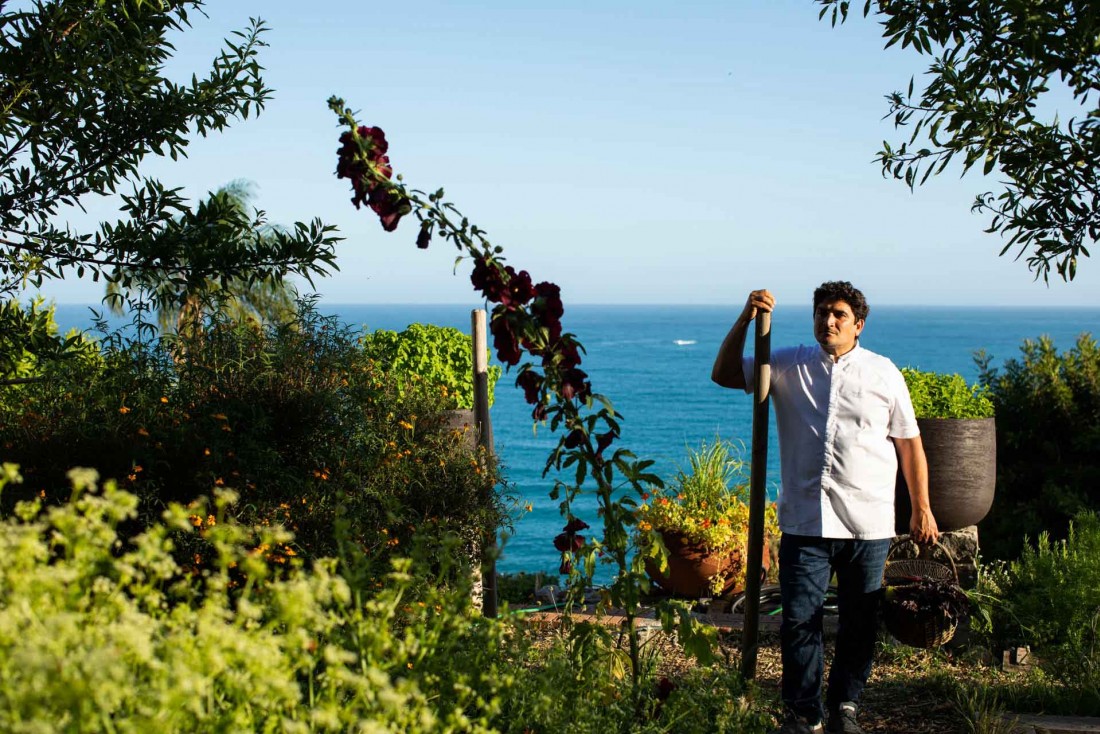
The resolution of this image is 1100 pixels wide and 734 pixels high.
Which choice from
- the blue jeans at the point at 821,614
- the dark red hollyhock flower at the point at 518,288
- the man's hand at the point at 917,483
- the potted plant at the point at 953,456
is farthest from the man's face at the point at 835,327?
the potted plant at the point at 953,456

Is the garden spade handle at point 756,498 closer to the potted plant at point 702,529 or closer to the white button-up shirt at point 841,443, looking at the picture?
the white button-up shirt at point 841,443

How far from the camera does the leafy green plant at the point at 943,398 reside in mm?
5871

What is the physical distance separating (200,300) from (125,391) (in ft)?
2.68

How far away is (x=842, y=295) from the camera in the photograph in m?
4.25

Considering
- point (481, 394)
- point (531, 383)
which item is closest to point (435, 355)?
point (481, 394)

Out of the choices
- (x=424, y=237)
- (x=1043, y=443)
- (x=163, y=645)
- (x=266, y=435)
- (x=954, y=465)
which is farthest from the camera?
(x=1043, y=443)

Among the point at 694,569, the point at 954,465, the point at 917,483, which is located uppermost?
the point at 917,483

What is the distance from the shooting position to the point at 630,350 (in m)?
106

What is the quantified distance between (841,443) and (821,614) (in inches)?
28.3

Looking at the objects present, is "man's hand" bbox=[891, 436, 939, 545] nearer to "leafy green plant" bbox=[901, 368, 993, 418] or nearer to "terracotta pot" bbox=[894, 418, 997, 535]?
"terracotta pot" bbox=[894, 418, 997, 535]

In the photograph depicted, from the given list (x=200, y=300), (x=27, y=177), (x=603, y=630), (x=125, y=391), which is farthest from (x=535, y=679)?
(x=27, y=177)

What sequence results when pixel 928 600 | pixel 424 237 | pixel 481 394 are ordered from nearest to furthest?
1. pixel 424 237
2. pixel 928 600
3. pixel 481 394

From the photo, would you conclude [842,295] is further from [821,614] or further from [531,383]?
[531,383]

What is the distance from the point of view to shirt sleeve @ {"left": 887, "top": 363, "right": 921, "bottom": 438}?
4234 mm
